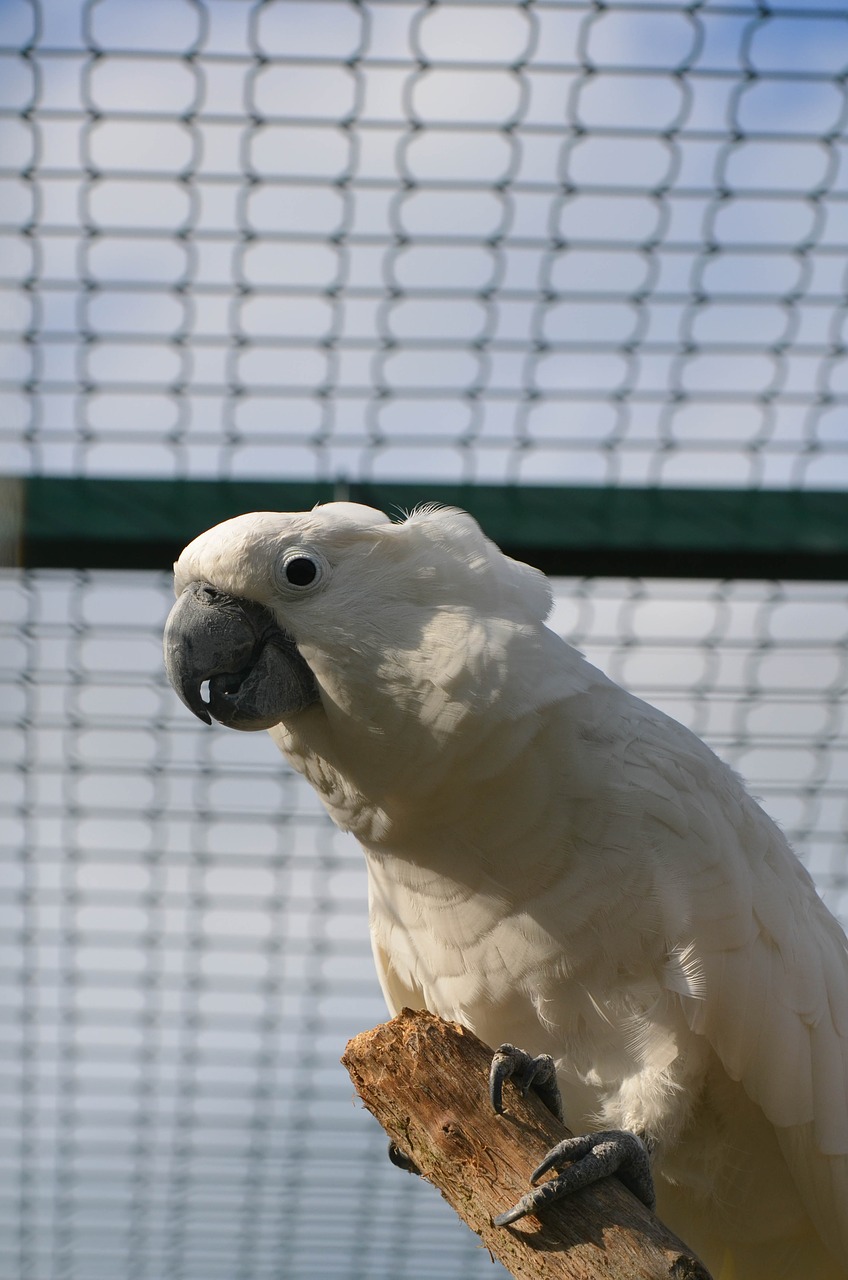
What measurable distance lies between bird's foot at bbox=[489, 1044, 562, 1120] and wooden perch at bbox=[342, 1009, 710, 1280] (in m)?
0.01

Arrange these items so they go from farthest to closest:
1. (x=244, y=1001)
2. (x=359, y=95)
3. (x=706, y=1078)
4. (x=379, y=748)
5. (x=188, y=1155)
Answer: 1. (x=188, y=1155)
2. (x=244, y=1001)
3. (x=359, y=95)
4. (x=706, y=1078)
5. (x=379, y=748)

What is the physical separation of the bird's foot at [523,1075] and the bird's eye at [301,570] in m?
0.70

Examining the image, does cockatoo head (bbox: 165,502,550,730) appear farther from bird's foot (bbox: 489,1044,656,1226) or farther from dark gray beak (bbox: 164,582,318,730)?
bird's foot (bbox: 489,1044,656,1226)

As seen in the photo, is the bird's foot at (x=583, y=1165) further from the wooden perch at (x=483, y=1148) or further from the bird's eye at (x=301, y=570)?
the bird's eye at (x=301, y=570)

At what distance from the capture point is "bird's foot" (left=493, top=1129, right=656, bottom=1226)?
1457 millimetres

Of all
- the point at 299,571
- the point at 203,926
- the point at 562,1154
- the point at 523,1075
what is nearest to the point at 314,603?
the point at 299,571

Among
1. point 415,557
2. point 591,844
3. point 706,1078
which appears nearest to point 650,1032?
point 706,1078

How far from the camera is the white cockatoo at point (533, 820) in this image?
1.75 metres

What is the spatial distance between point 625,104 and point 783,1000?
2202 mm

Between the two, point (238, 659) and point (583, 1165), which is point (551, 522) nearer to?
point (238, 659)

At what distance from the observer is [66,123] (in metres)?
3.04

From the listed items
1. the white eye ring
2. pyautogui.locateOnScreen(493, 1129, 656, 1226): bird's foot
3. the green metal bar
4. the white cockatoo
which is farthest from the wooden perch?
the green metal bar

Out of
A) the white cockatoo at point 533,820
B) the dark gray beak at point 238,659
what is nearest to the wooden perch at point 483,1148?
the white cockatoo at point 533,820

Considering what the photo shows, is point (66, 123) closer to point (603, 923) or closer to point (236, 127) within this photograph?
point (236, 127)
